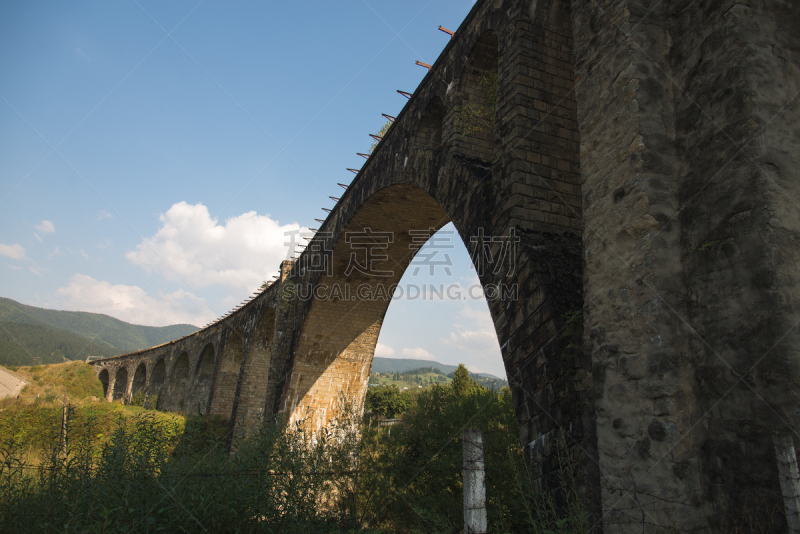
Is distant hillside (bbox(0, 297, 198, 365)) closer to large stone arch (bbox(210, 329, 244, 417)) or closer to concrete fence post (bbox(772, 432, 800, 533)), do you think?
large stone arch (bbox(210, 329, 244, 417))

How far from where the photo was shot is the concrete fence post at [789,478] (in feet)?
5.97

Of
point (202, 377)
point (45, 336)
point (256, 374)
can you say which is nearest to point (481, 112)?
point (256, 374)

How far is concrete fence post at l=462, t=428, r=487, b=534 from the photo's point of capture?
1910 mm

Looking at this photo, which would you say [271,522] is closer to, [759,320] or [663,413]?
[663,413]

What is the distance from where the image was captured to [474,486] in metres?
1.96

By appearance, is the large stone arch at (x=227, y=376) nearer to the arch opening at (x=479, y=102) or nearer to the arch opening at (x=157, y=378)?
the arch opening at (x=157, y=378)

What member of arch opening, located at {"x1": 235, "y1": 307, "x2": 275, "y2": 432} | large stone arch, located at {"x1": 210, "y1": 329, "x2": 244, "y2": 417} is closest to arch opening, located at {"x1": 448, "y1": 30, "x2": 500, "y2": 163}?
arch opening, located at {"x1": 235, "y1": 307, "x2": 275, "y2": 432}

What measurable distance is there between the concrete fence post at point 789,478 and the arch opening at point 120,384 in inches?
1428

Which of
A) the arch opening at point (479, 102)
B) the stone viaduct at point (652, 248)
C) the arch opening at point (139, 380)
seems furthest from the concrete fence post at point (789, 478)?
the arch opening at point (139, 380)

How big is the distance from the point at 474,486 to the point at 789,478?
1.30 metres

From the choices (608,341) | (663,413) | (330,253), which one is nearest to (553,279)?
(608,341)

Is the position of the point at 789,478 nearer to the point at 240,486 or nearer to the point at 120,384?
the point at 240,486

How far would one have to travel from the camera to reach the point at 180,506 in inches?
116

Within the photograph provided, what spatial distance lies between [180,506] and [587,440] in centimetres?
267
